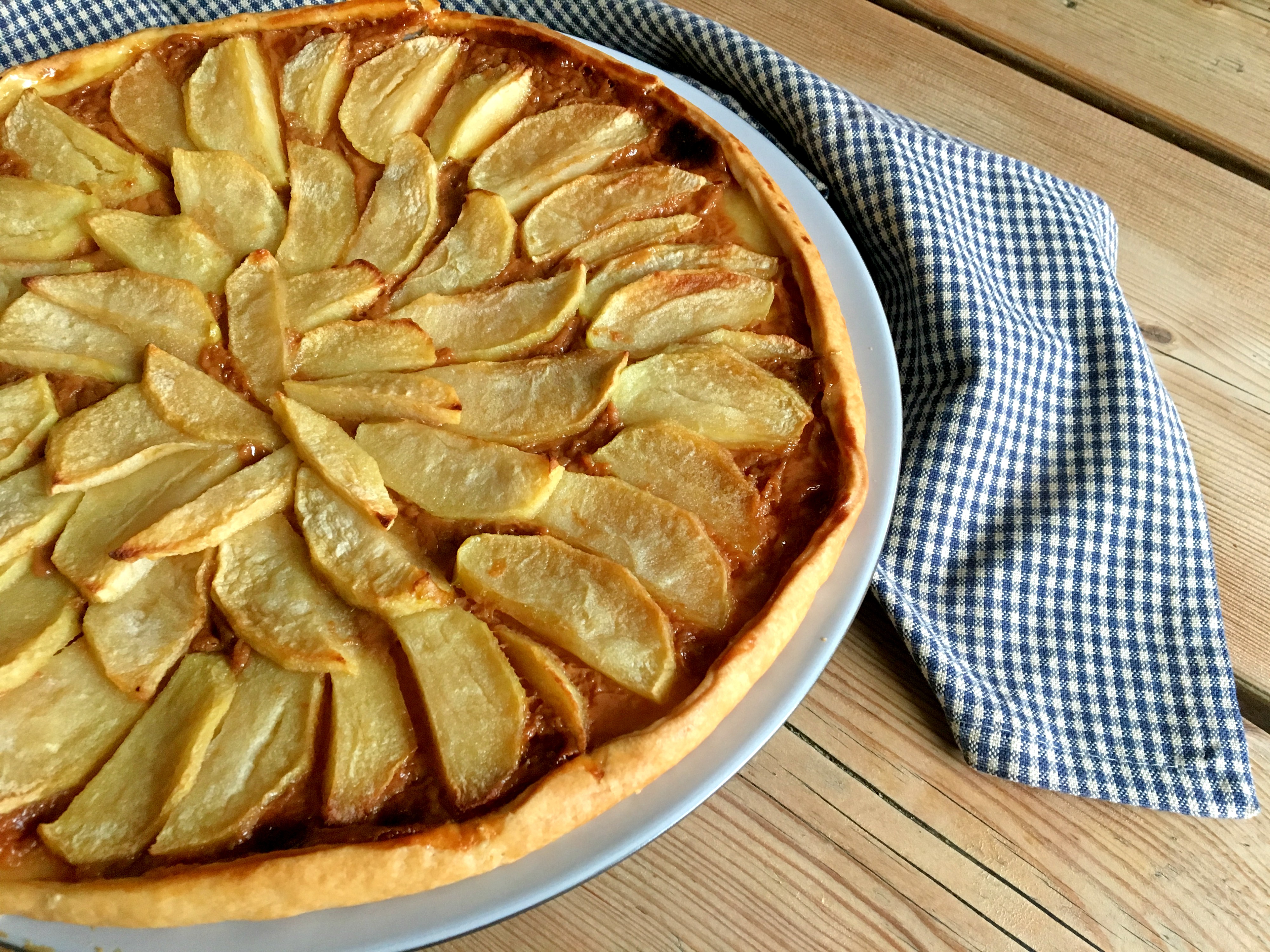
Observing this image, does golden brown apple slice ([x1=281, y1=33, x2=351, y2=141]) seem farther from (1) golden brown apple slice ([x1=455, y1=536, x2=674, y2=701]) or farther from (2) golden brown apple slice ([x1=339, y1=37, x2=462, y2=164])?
(1) golden brown apple slice ([x1=455, y1=536, x2=674, y2=701])

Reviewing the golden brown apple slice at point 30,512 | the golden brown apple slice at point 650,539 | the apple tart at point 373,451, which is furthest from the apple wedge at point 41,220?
the golden brown apple slice at point 650,539

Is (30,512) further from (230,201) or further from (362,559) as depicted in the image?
(230,201)

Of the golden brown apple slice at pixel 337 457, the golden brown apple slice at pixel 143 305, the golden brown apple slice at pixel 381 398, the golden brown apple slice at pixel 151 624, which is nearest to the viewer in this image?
the golden brown apple slice at pixel 151 624

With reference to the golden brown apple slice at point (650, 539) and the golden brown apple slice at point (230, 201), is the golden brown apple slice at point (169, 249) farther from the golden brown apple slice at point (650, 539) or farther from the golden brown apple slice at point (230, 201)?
the golden brown apple slice at point (650, 539)

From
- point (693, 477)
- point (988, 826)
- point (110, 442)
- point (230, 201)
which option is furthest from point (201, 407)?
point (988, 826)

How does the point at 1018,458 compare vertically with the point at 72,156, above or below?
below
